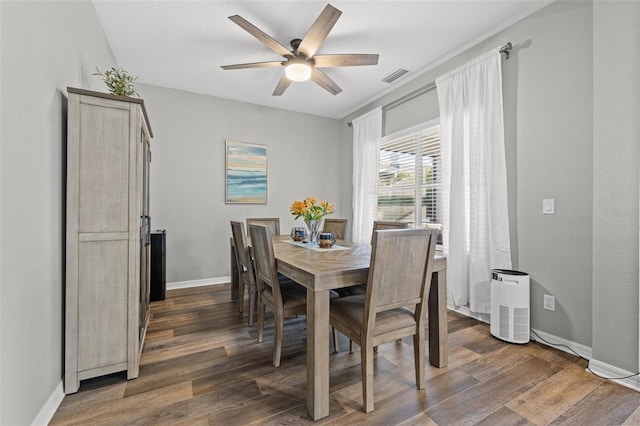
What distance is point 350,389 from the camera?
1.68 metres

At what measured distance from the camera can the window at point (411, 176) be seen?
11.3 feet

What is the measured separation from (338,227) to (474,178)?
1648 millimetres

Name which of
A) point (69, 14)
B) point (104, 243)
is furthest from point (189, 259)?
point (69, 14)

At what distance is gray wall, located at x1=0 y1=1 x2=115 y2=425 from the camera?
1.15m

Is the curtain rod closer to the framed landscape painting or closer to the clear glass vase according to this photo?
the framed landscape painting

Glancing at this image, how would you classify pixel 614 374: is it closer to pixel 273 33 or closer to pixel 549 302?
pixel 549 302

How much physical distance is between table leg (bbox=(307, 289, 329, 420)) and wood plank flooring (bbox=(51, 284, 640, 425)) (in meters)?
0.07

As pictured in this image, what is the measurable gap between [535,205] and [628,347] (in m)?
1.09

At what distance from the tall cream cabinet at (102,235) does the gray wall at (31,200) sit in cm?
8

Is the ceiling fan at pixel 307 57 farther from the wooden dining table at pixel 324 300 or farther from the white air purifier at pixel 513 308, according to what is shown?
the white air purifier at pixel 513 308

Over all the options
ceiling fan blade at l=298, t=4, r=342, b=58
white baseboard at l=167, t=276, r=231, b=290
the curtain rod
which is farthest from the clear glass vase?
the curtain rod

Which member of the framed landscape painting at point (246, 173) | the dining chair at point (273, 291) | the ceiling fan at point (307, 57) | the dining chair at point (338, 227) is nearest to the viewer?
the dining chair at point (273, 291)

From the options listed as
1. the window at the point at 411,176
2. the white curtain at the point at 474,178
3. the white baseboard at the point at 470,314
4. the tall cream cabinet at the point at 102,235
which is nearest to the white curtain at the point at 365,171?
the window at the point at 411,176

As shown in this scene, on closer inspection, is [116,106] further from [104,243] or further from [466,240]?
[466,240]
